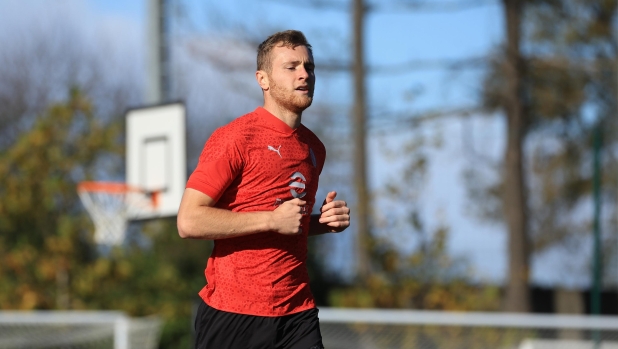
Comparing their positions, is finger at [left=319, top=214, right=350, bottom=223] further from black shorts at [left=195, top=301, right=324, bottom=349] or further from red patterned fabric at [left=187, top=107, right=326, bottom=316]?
black shorts at [left=195, top=301, right=324, bottom=349]

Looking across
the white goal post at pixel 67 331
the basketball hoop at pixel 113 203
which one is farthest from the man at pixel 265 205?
the basketball hoop at pixel 113 203

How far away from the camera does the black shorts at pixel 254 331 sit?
12.6 feet

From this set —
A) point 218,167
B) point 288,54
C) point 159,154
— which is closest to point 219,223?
point 218,167

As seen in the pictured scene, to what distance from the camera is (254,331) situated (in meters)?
3.83

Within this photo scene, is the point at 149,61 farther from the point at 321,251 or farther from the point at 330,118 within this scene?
the point at 330,118

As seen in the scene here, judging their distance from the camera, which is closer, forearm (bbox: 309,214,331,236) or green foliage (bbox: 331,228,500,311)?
forearm (bbox: 309,214,331,236)

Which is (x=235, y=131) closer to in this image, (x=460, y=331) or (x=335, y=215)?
(x=335, y=215)

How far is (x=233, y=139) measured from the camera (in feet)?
12.3

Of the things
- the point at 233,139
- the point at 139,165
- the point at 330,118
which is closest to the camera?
the point at 233,139

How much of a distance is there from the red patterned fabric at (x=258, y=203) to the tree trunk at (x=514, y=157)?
12282 mm

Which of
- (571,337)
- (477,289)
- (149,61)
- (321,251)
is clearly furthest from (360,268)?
(571,337)

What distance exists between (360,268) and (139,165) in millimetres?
5208

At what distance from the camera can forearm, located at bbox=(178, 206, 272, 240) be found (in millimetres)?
3645

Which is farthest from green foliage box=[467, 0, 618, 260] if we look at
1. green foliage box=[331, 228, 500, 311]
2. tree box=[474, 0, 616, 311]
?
green foliage box=[331, 228, 500, 311]
